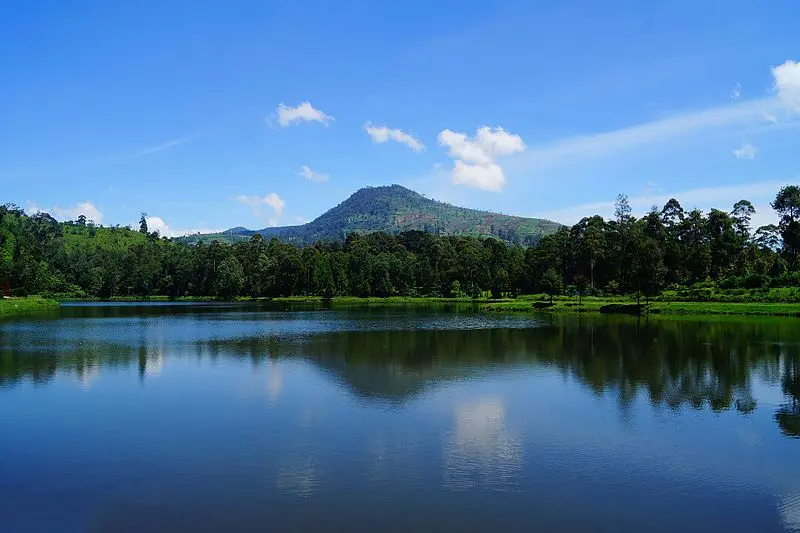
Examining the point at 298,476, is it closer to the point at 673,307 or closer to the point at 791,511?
the point at 791,511

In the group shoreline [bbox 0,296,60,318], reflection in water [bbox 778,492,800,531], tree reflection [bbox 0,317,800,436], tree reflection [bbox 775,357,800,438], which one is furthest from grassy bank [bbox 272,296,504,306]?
reflection in water [bbox 778,492,800,531]

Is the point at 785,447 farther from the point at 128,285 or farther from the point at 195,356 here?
the point at 128,285

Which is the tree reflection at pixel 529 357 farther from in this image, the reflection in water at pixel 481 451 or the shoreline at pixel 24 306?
the shoreline at pixel 24 306

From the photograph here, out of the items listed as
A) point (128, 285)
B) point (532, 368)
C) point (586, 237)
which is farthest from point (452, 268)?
point (532, 368)

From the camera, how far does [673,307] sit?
218 ft

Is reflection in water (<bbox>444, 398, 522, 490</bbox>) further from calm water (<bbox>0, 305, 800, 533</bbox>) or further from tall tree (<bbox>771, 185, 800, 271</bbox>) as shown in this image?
tall tree (<bbox>771, 185, 800, 271</bbox>)

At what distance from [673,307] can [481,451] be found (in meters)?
57.2

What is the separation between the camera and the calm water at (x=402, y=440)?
12.5 m

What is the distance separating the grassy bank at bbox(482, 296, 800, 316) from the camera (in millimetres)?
60656

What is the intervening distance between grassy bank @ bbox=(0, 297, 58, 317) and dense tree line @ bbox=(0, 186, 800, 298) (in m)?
10.5

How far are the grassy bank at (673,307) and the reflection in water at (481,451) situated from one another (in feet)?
165

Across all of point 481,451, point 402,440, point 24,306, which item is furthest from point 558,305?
point 24,306

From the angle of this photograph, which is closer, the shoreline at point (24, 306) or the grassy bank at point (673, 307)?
the grassy bank at point (673, 307)

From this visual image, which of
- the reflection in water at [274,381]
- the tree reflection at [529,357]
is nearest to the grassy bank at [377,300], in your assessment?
the tree reflection at [529,357]
